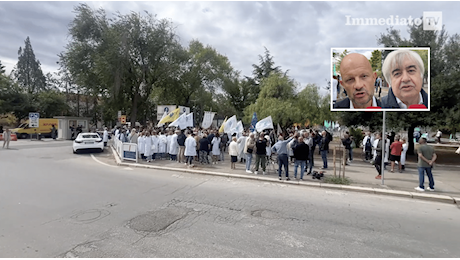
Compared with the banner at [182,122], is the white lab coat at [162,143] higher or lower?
lower

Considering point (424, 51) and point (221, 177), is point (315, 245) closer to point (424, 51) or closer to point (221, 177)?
point (221, 177)

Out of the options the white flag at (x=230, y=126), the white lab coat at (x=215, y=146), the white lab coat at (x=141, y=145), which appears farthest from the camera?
the white flag at (x=230, y=126)

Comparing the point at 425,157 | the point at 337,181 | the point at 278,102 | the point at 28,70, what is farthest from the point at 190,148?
the point at 28,70

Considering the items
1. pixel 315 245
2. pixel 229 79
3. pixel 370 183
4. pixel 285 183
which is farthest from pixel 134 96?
pixel 315 245

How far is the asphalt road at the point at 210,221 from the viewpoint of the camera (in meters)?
4.08

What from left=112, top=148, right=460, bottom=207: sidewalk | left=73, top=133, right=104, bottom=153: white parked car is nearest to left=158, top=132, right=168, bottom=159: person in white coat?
left=112, top=148, right=460, bottom=207: sidewalk

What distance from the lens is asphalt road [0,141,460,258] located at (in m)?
4.08

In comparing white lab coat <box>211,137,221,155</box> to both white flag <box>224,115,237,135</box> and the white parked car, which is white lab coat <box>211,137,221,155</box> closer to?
white flag <box>224,115,237,135</box>

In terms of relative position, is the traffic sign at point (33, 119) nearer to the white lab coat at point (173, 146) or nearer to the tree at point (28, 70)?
the white lab coat at point (173, 146)

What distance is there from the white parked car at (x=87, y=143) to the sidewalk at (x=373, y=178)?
13.6 feet

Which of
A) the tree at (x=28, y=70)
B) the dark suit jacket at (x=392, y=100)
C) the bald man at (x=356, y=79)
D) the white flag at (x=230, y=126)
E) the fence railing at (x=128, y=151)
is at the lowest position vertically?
the fence railing at (x=128, y=151)

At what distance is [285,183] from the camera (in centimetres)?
924

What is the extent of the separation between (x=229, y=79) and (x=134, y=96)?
46.1ft

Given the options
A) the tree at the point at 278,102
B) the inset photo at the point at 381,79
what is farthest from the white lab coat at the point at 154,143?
the tree at the point at 278,102
